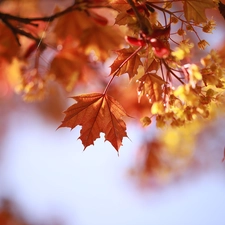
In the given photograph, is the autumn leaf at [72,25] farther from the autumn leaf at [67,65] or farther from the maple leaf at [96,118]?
the maple leaf at [96,118]

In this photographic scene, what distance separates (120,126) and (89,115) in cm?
9

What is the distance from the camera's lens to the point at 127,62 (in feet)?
3.22

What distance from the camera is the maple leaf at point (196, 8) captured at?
0.91 metres

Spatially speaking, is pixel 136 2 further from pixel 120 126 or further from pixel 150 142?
pixel 150 142

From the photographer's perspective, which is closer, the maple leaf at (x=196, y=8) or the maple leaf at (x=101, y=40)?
the maple leaf at (x=196, y=8)

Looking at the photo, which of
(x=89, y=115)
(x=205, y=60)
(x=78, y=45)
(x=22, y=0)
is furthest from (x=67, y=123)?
(x=22, y=0)

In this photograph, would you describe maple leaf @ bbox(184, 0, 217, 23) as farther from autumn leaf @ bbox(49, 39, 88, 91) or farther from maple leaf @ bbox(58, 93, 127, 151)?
autumn leaf @ bbox(49, 39, 88, 91)

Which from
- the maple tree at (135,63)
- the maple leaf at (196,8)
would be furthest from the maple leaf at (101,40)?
the maple leaf at (196,8)

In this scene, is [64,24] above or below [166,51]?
above

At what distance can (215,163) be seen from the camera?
372cm

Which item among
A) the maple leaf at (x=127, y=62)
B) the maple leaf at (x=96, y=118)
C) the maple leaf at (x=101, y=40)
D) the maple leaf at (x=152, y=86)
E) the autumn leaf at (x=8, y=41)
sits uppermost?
the maple leaf at (x=101, y=40)

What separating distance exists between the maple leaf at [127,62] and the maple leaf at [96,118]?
0.09m

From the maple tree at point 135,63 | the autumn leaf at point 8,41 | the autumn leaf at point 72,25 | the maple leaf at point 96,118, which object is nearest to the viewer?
the maple tree at point 135,63

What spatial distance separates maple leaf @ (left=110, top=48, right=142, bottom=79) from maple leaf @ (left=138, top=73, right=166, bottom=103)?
0.03 m
